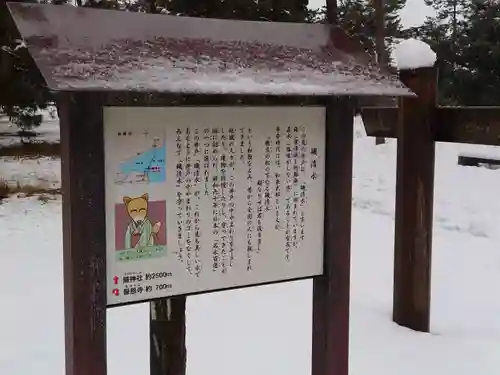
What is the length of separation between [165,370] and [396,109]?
238cm

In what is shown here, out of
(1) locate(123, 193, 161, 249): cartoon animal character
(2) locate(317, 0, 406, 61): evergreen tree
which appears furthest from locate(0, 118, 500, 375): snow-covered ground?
(2) locate(317, 0, 406, 61): evergreen tree

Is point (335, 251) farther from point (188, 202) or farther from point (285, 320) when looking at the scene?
point (285, 320)

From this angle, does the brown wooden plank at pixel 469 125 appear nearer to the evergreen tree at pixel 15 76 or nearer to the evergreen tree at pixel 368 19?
the evergreen tree at pixel 15 76

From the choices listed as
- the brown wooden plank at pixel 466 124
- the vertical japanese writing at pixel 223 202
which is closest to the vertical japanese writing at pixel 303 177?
the vertical japanese writing at pixel 223 202

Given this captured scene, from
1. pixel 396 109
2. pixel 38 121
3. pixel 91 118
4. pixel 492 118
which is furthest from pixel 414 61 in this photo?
pixel 38 121

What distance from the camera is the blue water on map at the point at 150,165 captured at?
7.73 feet

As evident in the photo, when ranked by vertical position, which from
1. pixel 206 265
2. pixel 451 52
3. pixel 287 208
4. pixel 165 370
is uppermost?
pixel 451 52

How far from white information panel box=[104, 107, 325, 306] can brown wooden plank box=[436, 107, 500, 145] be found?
4.51 feet

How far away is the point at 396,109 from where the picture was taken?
427 cm

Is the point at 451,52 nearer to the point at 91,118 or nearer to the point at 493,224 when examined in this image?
the point at 493,224

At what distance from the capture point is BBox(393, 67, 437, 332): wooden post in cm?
403

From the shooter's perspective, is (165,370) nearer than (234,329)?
Yes

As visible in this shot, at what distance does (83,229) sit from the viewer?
2.31 meters

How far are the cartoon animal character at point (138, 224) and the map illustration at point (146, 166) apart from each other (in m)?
0.07
